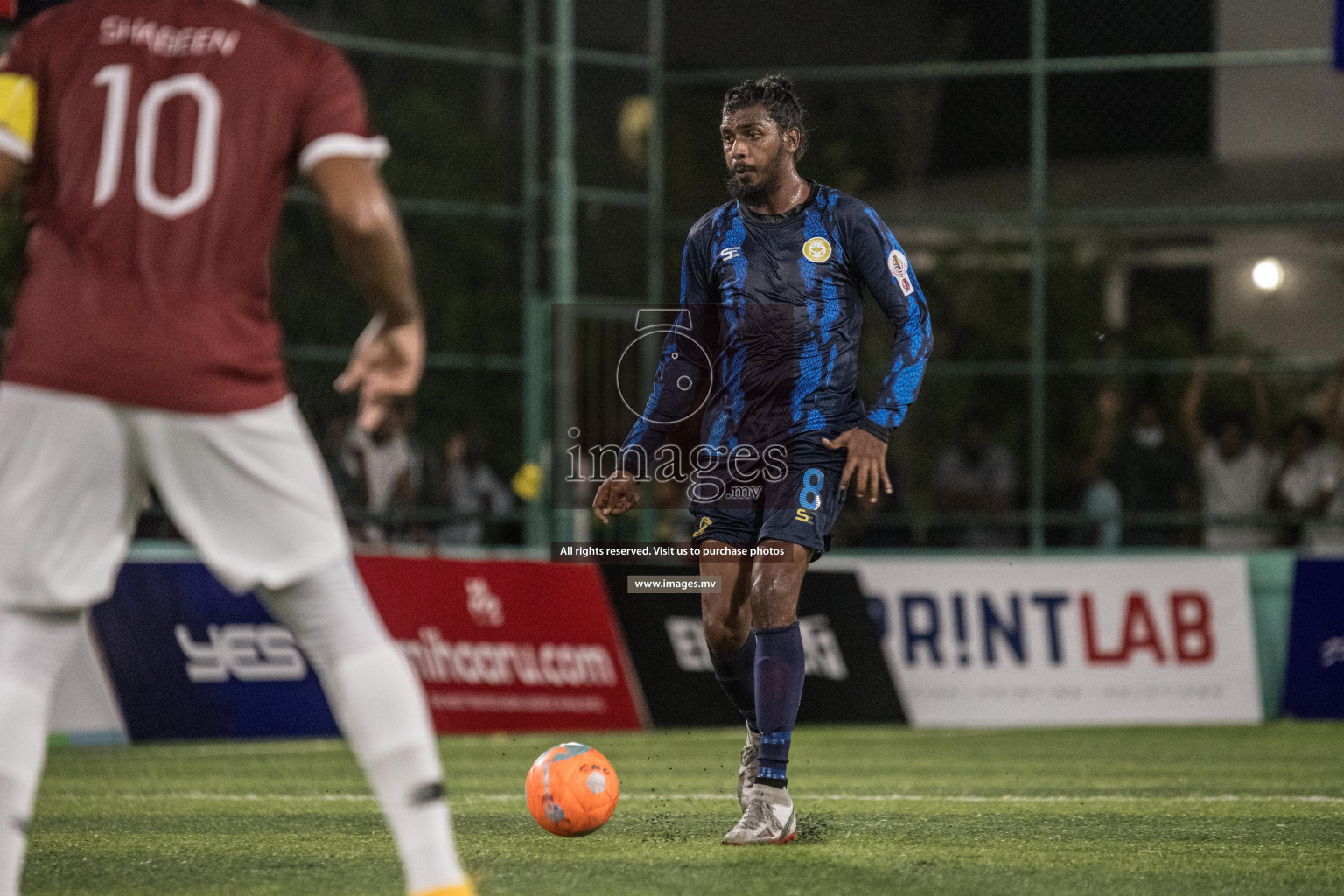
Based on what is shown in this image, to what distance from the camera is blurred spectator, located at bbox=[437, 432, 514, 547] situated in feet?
47.5

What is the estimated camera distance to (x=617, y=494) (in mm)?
6395

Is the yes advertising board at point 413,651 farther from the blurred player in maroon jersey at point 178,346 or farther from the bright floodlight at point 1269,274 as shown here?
the blurred player in maroon jersey at point 178,346

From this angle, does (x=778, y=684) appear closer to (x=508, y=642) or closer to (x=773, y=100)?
(x=773, y=100)

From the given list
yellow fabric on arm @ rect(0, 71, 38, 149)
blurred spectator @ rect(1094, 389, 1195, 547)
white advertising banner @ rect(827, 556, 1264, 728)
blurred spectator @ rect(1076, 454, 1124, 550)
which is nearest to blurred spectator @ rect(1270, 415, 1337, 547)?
blurred spectator @ rect(1094, 389, 1195, 547)

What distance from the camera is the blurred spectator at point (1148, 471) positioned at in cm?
1456

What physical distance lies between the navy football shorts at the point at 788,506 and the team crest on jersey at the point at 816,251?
0.61 meters

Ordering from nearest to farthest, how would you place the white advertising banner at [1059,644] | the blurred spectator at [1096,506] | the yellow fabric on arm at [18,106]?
the yellow fabric on arm at [18,106]
the white advertising banner at [1059,644]
the blurred spectator at [1096,506]

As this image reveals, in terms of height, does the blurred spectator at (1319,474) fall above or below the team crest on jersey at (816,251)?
below

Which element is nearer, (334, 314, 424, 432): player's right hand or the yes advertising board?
(334, 314, 424, 432): player's right hand

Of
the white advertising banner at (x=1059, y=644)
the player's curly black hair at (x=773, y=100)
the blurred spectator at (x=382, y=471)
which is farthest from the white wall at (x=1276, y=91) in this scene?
the player's curly black hair at (x=773, y=100)

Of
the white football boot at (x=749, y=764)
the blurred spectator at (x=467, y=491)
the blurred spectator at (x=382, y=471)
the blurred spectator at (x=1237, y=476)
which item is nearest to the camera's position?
the white football boot at (x=749, y=764)

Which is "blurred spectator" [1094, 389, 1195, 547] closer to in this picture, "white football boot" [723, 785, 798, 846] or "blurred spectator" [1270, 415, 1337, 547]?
"blurred spectator" [1270, 415, 1337, 547]

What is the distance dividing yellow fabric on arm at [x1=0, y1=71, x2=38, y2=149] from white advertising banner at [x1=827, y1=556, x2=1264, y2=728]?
9.32 m

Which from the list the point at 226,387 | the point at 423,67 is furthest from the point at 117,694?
the point at 226,387
